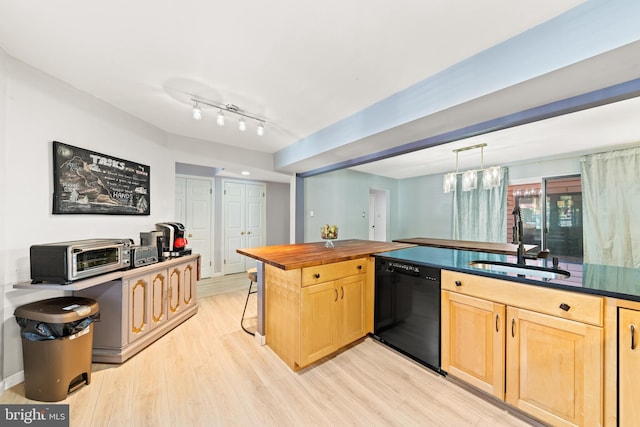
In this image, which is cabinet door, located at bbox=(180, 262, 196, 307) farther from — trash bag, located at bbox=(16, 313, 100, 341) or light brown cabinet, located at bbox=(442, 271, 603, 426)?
light brown cabinet, located at bbox=(442, 271, 603, 426)

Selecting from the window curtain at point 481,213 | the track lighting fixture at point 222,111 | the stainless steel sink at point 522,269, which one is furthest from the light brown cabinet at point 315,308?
the window curtain at point 481,213

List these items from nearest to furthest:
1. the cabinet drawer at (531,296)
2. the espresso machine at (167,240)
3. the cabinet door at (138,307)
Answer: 1. the cabinet drawer at (531,296)
2. the cabinet door at (138,307)
3. the espresso machine at (167,240)

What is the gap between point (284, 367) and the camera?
6.55 feet

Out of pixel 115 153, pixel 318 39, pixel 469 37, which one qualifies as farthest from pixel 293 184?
pixel 469 37

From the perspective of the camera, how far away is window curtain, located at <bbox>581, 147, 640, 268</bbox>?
3.32 meters

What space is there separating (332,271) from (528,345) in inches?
53.3

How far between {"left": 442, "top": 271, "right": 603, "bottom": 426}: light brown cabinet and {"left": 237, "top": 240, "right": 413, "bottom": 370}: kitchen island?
2.49 ft

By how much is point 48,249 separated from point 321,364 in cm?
226

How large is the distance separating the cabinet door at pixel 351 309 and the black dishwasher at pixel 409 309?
0.16 metres

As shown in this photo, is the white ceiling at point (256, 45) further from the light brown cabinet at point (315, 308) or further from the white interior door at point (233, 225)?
the white interior door at point (233, 225)

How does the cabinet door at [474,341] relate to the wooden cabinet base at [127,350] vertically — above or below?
above

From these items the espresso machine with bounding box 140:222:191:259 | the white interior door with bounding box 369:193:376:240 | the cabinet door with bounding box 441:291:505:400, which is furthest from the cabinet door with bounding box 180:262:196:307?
the white interior door with bounding box 369:193:376:240

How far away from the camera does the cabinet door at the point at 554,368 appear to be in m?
1.24

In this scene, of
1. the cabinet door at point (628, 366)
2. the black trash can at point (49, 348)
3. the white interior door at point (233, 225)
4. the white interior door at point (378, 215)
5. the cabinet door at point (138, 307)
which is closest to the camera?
the cabinet door at point (628, 366)
